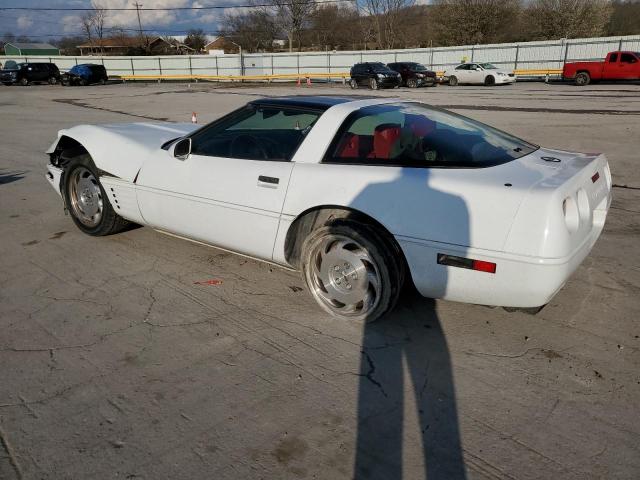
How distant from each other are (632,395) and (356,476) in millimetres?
1523

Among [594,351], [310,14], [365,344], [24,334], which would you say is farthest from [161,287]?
[310,14]

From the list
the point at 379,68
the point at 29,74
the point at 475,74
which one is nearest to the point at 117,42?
the point at 29,74

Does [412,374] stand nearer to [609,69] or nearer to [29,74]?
[609,69]

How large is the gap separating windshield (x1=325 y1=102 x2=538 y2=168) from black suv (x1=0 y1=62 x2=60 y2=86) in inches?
1745

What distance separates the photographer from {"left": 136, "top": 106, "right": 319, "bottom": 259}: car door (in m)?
3.64

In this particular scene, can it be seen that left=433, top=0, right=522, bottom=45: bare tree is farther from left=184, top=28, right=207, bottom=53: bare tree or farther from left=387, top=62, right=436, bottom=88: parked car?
left=184, top=28, right=207, bottom=53: bare tree

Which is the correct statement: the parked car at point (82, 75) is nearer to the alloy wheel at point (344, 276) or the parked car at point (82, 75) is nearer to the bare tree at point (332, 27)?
the bare tree at point (332, 27)

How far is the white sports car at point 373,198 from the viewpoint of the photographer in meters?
2.82

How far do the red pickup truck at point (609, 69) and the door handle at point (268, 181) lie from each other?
1217 inches

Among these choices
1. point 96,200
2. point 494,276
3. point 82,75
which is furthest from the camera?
point 82,75

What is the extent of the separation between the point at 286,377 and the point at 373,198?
1.15 meters

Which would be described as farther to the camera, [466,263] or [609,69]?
[609,69]

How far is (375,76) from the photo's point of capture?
29.8 m

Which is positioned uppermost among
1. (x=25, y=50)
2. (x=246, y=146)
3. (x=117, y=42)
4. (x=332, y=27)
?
(x=332, y=27)
